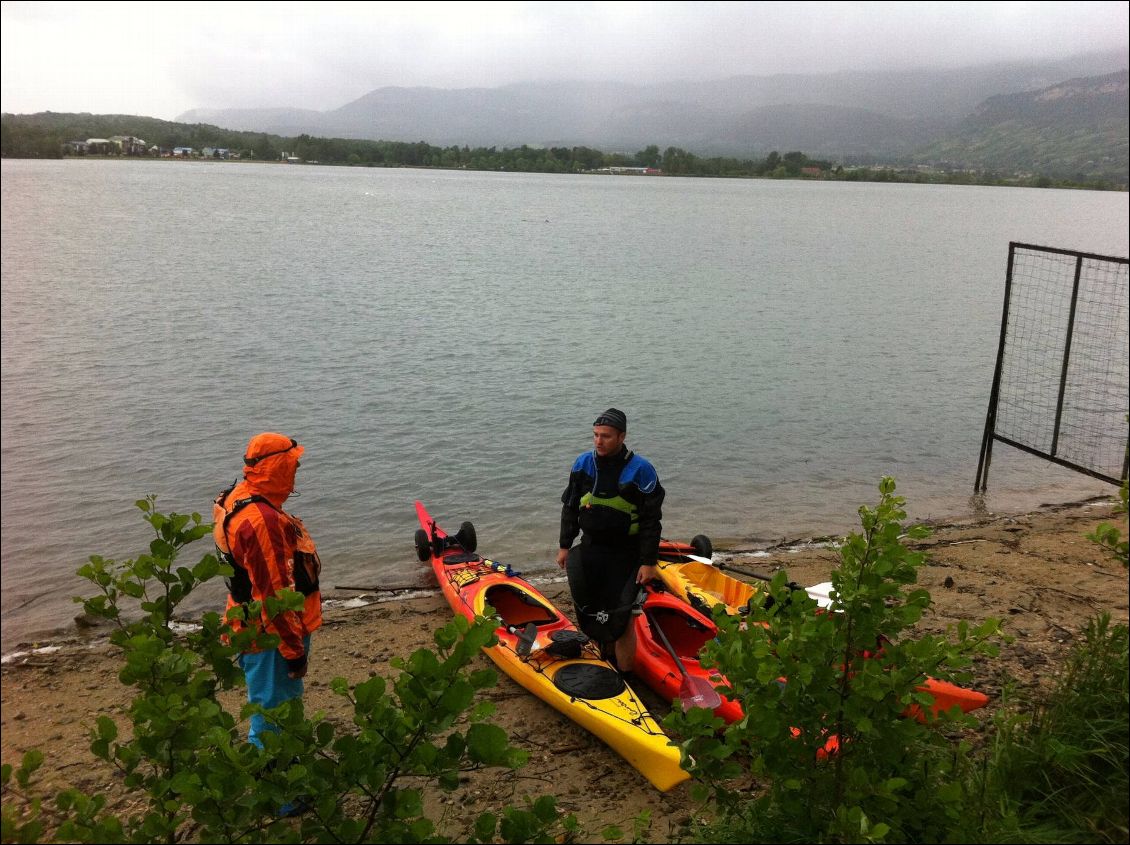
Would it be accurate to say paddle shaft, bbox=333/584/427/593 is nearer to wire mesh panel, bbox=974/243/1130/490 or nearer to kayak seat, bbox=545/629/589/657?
kayak seat, bbox=545/629/589/657

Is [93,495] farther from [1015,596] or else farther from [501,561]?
[1015,596]

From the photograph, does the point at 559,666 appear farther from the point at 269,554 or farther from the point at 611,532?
the point at 269,554

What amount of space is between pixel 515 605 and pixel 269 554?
3.94m

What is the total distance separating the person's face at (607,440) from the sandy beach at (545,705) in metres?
1.62

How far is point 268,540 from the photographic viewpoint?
4242 mm

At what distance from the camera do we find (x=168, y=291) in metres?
27.0

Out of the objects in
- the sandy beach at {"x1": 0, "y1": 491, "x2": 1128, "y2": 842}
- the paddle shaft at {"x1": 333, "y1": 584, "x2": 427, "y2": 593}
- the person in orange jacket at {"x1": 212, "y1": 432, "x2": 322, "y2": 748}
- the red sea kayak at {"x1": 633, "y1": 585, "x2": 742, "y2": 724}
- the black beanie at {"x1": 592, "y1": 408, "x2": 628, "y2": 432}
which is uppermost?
the black beanie at {"x1": 592, "y1": 408, "x2": 628, "y2": 432}

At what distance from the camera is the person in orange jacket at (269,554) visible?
423cm

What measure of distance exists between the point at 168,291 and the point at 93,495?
57.7 ft

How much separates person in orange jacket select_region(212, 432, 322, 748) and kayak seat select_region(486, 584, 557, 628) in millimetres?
3174

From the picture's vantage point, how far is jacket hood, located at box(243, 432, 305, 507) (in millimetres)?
4355

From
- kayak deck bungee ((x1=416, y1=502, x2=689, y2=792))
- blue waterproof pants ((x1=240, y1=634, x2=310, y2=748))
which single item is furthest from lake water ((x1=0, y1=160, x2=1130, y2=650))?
blue waterproof pants ((x1=240, y1=634, x2=310, y2=748))

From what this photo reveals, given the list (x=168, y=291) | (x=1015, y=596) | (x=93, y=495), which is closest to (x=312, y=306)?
(x=168, y=291)

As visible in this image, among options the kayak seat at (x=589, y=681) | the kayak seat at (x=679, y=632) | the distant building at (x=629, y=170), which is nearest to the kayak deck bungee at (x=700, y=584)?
the kayak seat at (x=679, y=632)
